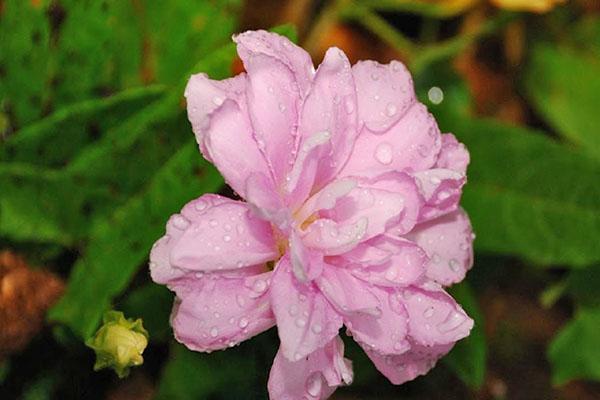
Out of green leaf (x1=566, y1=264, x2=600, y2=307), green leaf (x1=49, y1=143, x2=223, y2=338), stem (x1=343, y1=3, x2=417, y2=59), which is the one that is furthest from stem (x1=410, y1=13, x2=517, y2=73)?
green leaf (x1=49, y1=143, x2=223, y2=338)

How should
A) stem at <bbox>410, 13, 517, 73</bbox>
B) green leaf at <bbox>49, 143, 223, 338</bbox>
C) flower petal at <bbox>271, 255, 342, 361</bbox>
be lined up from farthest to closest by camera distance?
stem at <bbox>410, 13, 517, 73</bbox>
green leaf at <bbox>49, 143, 223, 338</bbox>
flower petal at <bbox>271, 255, 342, 361</bbox>

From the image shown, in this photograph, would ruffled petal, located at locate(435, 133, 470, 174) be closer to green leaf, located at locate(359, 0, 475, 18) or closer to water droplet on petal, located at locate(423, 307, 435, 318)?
water droplet on petal, located at locate(423, 307, 435, 318)

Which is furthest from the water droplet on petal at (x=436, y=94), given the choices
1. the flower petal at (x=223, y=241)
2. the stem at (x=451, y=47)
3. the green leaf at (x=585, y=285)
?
the flower petal at (x=223, y=241)

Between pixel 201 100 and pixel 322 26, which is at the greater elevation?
pixel 201 100

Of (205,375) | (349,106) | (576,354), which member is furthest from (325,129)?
(576,354)

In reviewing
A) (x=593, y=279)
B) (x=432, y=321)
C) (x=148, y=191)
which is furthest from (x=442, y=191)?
(x=593, y=279)

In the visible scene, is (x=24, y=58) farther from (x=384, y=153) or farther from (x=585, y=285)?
(x=585, y=285)

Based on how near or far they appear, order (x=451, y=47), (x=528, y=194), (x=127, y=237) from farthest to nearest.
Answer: (x=451, y=47) < (x=528, y=194) < (x=127, y=237)
